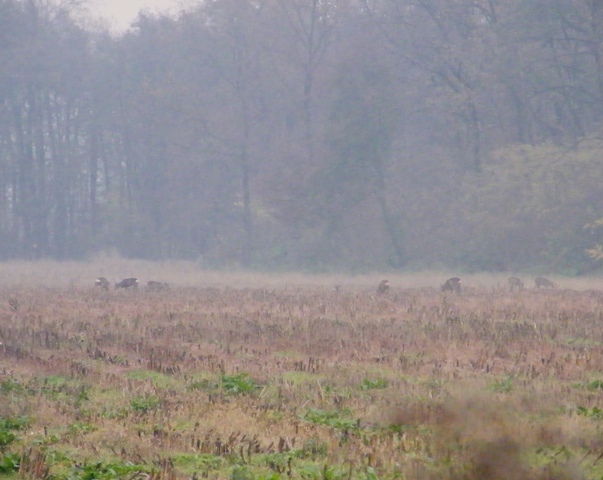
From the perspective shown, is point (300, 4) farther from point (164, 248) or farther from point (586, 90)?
point (164, 248)

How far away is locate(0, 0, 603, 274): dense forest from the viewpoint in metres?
41.7

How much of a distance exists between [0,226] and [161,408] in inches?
2358

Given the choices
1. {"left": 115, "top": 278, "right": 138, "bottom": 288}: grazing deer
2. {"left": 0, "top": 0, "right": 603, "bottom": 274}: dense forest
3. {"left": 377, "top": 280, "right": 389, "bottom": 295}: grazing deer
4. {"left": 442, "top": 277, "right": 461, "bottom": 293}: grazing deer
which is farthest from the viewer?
{"left": 0, "top": 0, "right": 603, "bottom": 274}: dense forest

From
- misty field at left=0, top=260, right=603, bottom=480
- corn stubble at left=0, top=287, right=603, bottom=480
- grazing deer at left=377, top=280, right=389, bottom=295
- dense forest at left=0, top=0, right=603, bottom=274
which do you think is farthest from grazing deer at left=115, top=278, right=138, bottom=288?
dense forest at left=0, top=0, right=603, bottom=274

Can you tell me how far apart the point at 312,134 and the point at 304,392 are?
4199 cm

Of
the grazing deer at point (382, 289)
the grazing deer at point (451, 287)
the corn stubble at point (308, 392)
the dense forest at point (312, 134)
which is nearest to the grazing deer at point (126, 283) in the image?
the grazing deer at point (382, 289)

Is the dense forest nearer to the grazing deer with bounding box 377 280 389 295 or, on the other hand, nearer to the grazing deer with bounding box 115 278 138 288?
the grazing deer with bounding box 377 280 389 295

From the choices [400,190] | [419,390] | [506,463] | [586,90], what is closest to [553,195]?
[586,90]

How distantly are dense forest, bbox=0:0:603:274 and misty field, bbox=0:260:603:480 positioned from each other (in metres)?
22.3

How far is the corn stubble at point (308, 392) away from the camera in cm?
718

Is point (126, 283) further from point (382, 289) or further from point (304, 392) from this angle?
point (304, 392)

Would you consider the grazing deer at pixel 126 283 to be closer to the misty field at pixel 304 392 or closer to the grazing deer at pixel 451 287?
the misty field at pixel 304 392

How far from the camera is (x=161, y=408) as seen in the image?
9320 mm

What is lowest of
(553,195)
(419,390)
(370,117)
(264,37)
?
(419,390)
